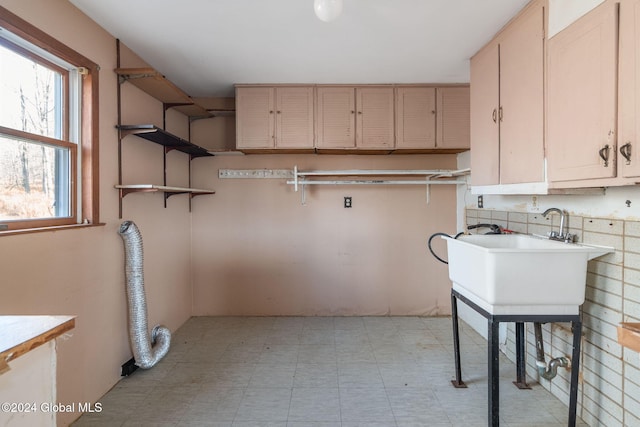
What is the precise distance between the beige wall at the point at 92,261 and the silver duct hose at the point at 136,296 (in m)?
0.06

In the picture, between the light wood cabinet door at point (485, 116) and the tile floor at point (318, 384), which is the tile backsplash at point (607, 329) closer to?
the tile floor at point (318, 384)

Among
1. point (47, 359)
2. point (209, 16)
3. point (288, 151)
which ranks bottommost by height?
point (47, 359)

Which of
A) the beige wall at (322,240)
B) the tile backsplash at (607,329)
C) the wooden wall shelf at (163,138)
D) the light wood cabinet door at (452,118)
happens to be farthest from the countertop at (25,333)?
the light wood cabinet door at (452,118)

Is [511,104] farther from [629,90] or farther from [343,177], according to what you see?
[343,177]

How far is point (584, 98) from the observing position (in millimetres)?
1446

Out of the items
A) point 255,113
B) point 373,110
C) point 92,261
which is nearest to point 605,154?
point 373,110

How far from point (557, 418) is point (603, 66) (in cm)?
191


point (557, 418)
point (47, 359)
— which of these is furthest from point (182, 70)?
point (557, 418)

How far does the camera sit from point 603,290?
1.66 meters

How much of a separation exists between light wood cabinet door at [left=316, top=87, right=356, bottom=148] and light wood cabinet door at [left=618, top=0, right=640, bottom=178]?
1.97 m

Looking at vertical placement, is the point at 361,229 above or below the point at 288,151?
below

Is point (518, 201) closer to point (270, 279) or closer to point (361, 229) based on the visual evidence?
point (361, 229)

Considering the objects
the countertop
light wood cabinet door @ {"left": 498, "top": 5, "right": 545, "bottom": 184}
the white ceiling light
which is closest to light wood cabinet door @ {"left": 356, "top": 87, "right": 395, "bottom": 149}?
light wood cabinet door @ {"left": 498, "top": 5, "right": 545, "bottom": 184}

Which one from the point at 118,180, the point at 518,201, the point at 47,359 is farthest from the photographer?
the point at 518,201
